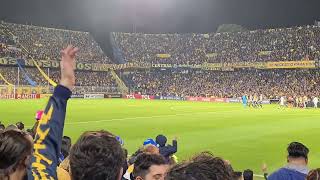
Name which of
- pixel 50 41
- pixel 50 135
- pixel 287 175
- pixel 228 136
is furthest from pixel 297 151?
pixel 50 41

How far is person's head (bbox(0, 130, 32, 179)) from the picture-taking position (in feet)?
10.1

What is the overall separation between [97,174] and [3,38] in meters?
86.1

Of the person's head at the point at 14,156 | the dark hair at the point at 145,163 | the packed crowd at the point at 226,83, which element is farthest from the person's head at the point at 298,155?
the packed crowd at the point at 226,83

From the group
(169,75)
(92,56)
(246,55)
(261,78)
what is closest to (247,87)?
(261,78)

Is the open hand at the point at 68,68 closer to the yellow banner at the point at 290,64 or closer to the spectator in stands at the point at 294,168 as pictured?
the spectator in stands at the point at 294,168

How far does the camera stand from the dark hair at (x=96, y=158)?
288 centimetres

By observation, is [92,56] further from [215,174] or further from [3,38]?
[215,174]

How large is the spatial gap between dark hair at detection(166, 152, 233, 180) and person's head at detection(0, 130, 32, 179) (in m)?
1.13

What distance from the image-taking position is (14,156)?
10.2 ft

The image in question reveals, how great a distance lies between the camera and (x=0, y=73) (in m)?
73.9

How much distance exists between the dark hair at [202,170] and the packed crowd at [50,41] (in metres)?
82.9

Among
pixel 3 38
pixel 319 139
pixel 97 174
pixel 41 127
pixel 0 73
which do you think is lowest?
pixel 319 139

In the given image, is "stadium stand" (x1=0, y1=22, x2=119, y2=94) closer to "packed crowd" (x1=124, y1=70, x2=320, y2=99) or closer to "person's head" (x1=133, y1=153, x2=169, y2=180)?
"packed crowd" (x1=124, y1=70, x2=320, y2=99)

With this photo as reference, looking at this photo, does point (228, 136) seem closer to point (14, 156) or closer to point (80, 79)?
point (14, 156)
